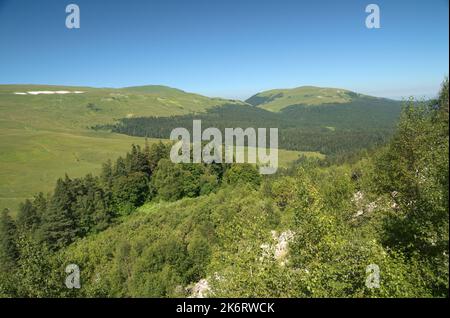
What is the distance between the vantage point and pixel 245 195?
70062mm

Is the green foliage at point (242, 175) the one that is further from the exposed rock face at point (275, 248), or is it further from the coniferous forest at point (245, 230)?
the exposed rock face at point (275, 248)

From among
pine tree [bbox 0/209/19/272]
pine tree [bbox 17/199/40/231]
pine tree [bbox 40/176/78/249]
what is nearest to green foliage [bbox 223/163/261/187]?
pine tree [bbox 40/176/78/249]

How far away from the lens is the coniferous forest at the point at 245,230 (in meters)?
16.0

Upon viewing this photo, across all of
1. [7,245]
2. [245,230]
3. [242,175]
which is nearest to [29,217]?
[7,245]

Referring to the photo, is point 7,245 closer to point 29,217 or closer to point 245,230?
point 29,217

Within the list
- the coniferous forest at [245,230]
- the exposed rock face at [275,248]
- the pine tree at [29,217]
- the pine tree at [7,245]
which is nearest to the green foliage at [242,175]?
the coniferous forest at [245,230]

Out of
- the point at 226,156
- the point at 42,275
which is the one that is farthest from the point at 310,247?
the point at 226,156

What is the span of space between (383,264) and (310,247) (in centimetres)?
360

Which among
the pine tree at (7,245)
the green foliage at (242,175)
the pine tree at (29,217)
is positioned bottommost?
the pine tree at (7,245)

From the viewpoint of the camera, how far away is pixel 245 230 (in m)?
17.8

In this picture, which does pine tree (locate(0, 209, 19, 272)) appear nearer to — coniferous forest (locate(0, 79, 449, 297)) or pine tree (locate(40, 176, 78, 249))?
coniferous forest (locate(0, 79, 449, 297))
